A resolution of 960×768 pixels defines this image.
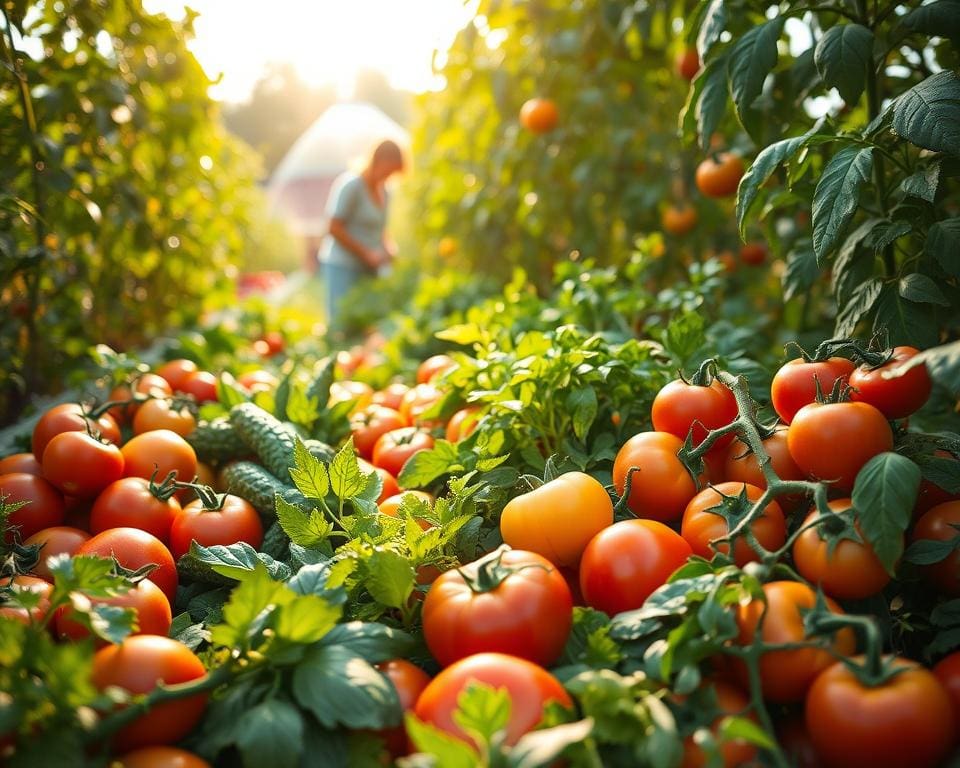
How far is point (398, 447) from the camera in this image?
172cm

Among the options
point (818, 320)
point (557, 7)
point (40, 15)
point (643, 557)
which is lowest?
point (643, 557)

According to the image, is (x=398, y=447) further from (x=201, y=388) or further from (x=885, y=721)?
(x=885, y=721)

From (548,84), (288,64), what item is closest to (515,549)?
(548,84)

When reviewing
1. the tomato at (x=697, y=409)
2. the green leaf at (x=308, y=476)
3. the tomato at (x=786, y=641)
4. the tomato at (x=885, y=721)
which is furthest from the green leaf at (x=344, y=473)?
the tomato at (x=885, y=721)

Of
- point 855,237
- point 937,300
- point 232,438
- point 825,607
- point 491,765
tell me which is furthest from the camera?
point 232,438

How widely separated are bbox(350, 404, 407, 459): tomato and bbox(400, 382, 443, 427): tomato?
5cm

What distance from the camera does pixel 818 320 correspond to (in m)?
2.91

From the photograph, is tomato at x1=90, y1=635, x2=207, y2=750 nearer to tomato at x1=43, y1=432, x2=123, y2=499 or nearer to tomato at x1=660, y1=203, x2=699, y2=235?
tomato at x1=43, y1=432, x2=123, y2=499

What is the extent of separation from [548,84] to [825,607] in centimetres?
301

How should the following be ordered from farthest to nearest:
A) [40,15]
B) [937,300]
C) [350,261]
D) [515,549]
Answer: [350,261], [40,15], [937,300], [515,549]

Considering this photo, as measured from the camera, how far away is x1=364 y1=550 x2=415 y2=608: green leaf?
109cm

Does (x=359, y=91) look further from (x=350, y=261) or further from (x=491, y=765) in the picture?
(x=491, y=765)

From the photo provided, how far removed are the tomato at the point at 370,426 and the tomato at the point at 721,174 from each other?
127 centimetres

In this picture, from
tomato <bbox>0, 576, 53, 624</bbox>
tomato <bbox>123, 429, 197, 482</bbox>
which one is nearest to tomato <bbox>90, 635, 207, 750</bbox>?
tomato <bbox>0, 576, 53, 624</bbox>
